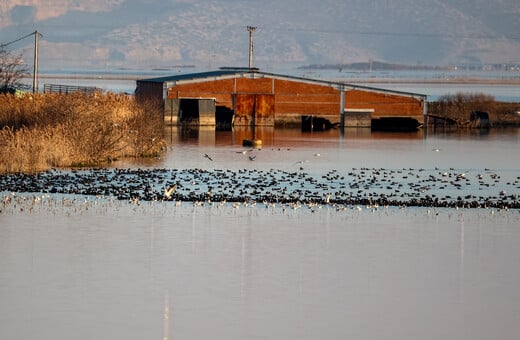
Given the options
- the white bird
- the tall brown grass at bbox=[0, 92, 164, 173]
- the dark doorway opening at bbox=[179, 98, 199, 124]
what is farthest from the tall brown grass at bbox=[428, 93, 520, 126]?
the white bird

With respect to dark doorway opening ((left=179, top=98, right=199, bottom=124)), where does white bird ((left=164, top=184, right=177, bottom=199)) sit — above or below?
below

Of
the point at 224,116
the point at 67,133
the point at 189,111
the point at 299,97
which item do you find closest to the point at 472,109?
the point at 299,97

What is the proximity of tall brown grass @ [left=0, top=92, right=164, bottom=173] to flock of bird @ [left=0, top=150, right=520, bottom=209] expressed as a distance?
1267 millimetres

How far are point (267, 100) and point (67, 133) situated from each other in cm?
3746

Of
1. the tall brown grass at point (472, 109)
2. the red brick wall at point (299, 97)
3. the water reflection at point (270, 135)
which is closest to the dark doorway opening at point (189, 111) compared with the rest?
the red brick wall at point (299, 97)

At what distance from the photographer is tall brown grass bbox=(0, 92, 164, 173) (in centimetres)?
3816

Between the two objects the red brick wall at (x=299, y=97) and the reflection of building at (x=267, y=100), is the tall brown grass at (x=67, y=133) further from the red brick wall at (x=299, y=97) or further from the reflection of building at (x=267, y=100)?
the red brick wall at (x=299, y=97)

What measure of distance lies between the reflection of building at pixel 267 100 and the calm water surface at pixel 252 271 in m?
45.4

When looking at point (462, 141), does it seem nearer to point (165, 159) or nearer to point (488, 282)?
point (165, 159)

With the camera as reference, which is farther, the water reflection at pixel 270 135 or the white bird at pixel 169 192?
the water reflection at pixel 270 135

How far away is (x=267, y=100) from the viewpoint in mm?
78312

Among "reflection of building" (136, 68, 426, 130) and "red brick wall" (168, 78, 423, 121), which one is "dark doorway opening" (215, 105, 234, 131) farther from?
"red brick wall" (168, 78, 423, 121)

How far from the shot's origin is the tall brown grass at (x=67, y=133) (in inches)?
1502

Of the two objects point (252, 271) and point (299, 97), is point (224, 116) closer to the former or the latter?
point (299, 97)
